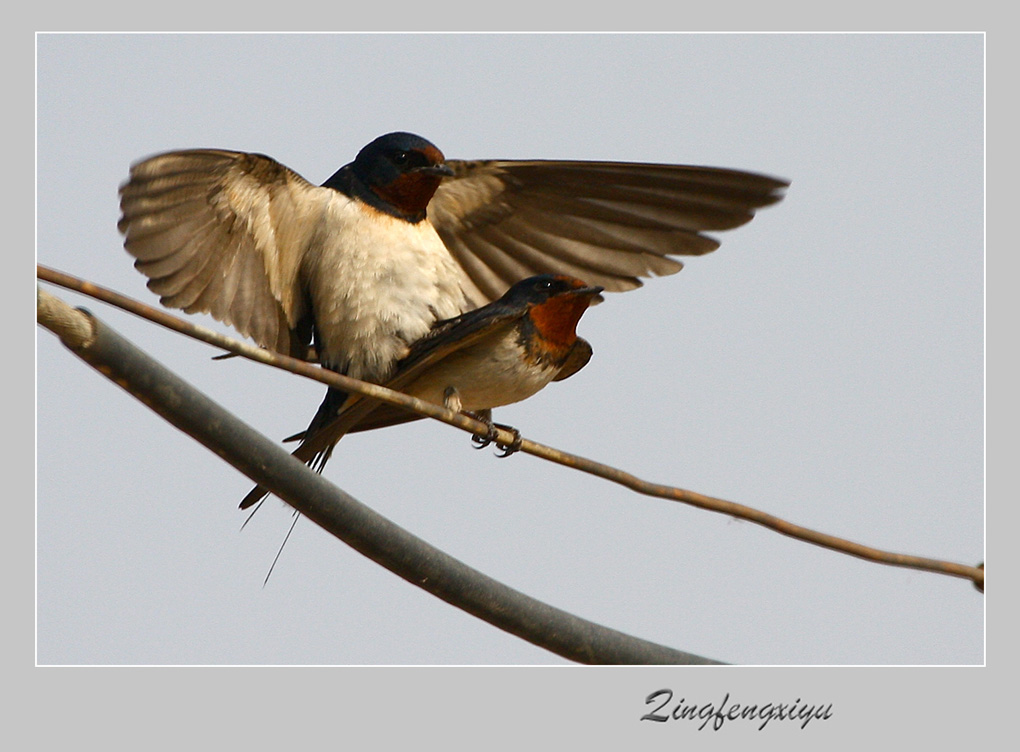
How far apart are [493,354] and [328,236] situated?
0.61 meters

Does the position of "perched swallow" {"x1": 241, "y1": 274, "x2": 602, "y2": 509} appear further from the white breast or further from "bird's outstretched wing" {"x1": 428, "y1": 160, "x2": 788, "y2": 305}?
"bird's outstretched wing" {"x1": 428, "y1": 160, "x2": 788, "y2": 305}

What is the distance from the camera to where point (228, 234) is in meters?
3.85

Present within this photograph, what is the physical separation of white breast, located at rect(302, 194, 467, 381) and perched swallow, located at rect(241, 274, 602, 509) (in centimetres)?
7

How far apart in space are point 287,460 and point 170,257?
59.8 inches

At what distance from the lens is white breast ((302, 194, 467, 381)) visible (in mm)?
3777

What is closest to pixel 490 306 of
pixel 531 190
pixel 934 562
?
pixel 531 190

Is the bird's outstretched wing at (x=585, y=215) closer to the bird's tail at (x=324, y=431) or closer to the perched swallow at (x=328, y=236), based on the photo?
the perched swallow at (x=328, y=236)

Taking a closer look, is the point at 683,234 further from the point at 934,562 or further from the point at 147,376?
the point at 147,376

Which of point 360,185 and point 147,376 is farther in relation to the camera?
point 360,185

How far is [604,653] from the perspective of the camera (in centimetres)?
277

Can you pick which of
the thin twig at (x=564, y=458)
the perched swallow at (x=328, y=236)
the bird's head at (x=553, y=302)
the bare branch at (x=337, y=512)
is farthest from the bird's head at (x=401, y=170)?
the bare branch at (x=337, y=512)

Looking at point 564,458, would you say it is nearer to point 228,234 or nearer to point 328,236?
point 328,236

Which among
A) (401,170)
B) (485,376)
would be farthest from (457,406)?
(401,170)

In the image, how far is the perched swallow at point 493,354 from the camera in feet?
11.9
